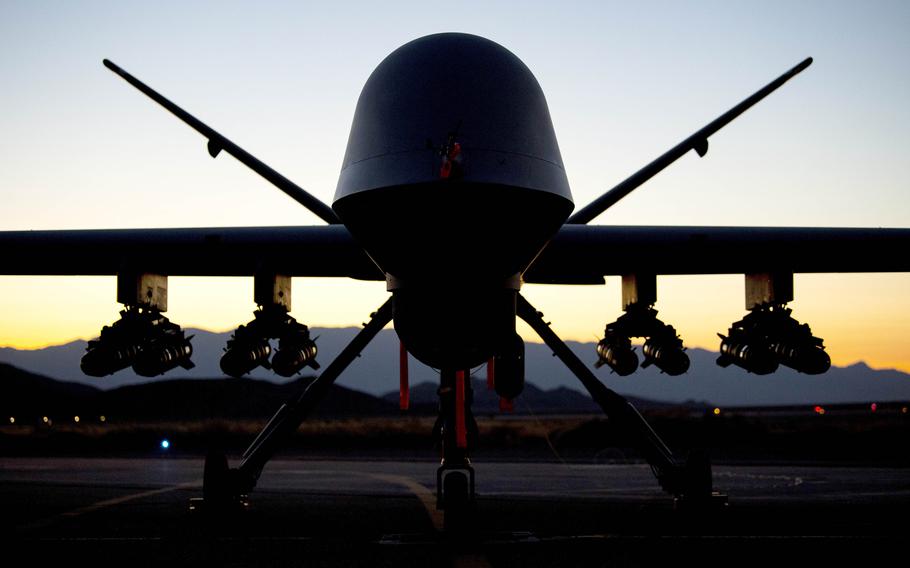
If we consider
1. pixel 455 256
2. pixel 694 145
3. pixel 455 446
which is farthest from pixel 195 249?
pixel 694 145

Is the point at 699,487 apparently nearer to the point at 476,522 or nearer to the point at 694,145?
the point at 476,522

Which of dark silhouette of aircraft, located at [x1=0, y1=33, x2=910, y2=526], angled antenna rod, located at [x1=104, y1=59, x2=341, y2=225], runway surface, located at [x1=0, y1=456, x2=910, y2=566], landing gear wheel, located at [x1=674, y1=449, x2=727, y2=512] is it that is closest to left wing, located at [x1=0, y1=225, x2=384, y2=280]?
dark silhouette of aircraft, located at [x1=0, y1=33, x2=910, y2=526]

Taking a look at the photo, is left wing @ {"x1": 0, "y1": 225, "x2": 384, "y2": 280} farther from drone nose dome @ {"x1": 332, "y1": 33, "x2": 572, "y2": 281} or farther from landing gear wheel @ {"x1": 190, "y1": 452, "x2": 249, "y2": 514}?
drone nose dome @ {"x1": 332, "y1": 33, "x2": 572, "y2": 281}

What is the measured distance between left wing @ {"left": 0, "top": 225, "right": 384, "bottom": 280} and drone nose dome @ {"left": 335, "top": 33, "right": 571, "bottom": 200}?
9.75 ft

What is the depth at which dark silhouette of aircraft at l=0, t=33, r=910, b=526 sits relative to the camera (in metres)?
6.83

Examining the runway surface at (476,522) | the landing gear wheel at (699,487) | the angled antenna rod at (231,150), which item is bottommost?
the runway surface at (476,522)

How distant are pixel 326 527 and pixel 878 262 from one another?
25.0 feet

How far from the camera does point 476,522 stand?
11586 millimetres

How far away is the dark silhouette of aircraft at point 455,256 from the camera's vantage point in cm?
683

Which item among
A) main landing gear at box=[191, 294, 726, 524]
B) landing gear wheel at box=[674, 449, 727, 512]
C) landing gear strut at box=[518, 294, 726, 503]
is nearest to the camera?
main landing gear at box=[191, 294, 726, 524]

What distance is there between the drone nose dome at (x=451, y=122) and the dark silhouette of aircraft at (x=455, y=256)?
0.7 inches

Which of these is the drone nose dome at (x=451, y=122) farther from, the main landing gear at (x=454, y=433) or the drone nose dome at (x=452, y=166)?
the main landing gear at (x=454, y=433)

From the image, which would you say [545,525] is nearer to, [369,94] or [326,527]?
[326,527]

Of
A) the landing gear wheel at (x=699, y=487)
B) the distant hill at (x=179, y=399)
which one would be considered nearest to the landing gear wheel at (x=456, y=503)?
the landing gear wheel at (x=699, y=487)
